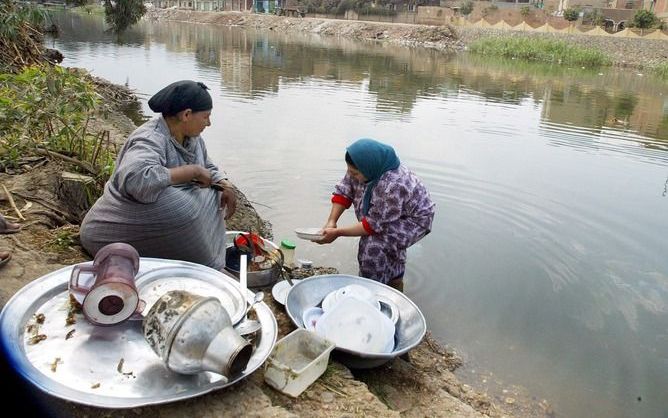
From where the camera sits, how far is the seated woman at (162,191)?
2.61 m

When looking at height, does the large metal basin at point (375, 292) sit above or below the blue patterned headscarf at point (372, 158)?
below

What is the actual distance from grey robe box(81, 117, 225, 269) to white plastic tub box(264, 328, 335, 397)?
82 centimetres

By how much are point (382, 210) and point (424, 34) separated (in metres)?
43.7

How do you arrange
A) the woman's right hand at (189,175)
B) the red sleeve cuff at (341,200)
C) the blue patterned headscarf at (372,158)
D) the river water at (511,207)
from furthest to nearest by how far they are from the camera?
the river water at (511,207) < the red sleeve cuff at (341,200) < the blue patterned headscarf at (372,158) < the woman's right hand at (189,175)

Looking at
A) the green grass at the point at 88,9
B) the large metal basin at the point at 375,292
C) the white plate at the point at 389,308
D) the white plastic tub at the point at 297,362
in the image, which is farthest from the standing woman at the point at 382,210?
the green grass at the point at 88,9

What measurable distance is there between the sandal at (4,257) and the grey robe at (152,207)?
384 millimetres

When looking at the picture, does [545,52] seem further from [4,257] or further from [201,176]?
[4,257]

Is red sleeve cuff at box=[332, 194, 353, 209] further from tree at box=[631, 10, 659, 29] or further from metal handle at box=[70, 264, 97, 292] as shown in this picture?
tree at box=[631, 10, 659, 29]

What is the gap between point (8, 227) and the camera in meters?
2.95

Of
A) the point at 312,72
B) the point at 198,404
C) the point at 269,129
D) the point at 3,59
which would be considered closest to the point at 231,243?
the point at 198,404

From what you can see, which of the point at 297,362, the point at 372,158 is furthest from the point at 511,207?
the point at 297,362

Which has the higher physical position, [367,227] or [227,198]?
[227,198]

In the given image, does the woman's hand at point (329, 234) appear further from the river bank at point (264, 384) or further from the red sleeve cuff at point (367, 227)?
the river bank at point (264, 384)

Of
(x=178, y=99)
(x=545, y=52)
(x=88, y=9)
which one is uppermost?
(x=545, y=52)
